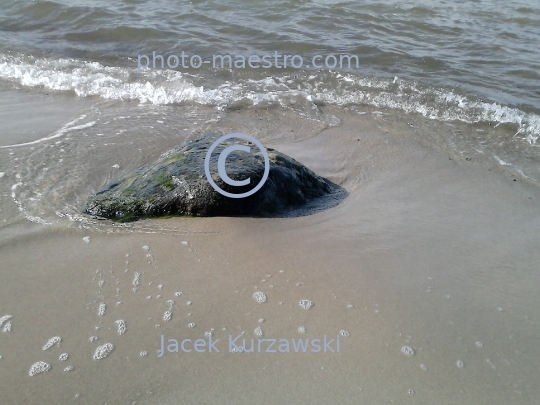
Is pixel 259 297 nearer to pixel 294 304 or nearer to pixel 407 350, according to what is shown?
pixel 294 304

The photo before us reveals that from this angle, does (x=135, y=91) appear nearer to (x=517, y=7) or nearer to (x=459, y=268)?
(x=459, y=268)

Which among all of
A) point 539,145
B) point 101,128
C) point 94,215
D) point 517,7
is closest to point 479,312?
point 94,215

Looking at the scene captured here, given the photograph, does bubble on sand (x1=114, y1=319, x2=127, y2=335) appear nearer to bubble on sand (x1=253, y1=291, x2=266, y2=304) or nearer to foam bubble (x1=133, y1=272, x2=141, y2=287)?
foam bubble (x1=133, y1=272, x2=141, y2=287)

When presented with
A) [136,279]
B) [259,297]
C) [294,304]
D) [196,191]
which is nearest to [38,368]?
[136,279]

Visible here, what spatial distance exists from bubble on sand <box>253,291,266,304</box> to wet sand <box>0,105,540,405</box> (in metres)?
0.03

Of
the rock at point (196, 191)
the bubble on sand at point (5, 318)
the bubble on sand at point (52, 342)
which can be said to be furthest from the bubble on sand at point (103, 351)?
the rock at point (196, 191)

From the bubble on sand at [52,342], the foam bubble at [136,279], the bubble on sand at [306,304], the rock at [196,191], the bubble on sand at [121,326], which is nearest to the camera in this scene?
the bubble on sand at [52,342]

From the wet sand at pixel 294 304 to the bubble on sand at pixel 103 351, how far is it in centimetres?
3

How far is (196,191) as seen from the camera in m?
3.52

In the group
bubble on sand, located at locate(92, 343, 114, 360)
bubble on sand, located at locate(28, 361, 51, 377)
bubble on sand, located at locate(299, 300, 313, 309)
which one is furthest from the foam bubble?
bubble on sand, located at locate(299, 300, 313, 309)

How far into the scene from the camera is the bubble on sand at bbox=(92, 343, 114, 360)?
2.32 meters

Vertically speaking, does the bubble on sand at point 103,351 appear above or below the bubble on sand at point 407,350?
above

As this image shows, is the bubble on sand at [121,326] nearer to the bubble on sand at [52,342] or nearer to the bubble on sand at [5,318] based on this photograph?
the bubble on sand at [52,342]

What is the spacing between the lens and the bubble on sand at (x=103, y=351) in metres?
2.32
